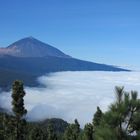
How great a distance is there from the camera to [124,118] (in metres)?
20.1

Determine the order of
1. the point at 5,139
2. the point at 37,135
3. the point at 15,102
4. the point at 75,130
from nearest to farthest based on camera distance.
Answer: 1. the point at 15,102
2. the point at 75,130
3. the point at 5,139
4. the point at 37,135

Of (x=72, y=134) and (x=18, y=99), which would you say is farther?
(x=72, y=134)

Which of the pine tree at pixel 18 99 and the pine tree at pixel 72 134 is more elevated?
the pine tree at pixel 18 99

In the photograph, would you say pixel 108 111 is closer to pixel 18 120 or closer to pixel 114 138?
pixel 114 138

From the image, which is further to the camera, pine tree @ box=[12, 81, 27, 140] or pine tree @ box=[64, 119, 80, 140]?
pine tree @ box=[64, 119, 80, 140]

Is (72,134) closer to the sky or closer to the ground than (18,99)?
closer to the ground

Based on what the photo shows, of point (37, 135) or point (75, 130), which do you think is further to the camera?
point (37, 135)

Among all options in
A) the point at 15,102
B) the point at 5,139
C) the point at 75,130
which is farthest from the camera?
the point at 5,139

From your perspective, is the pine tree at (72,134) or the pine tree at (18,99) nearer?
the pine tree at (18,99)

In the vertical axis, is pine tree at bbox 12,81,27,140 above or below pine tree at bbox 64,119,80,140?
above

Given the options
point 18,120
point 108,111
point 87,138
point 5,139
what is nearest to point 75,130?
point 5,139

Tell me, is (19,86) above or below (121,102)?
above

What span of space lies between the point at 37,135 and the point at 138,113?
322 feet

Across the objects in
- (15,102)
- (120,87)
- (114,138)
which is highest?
(15,102)
